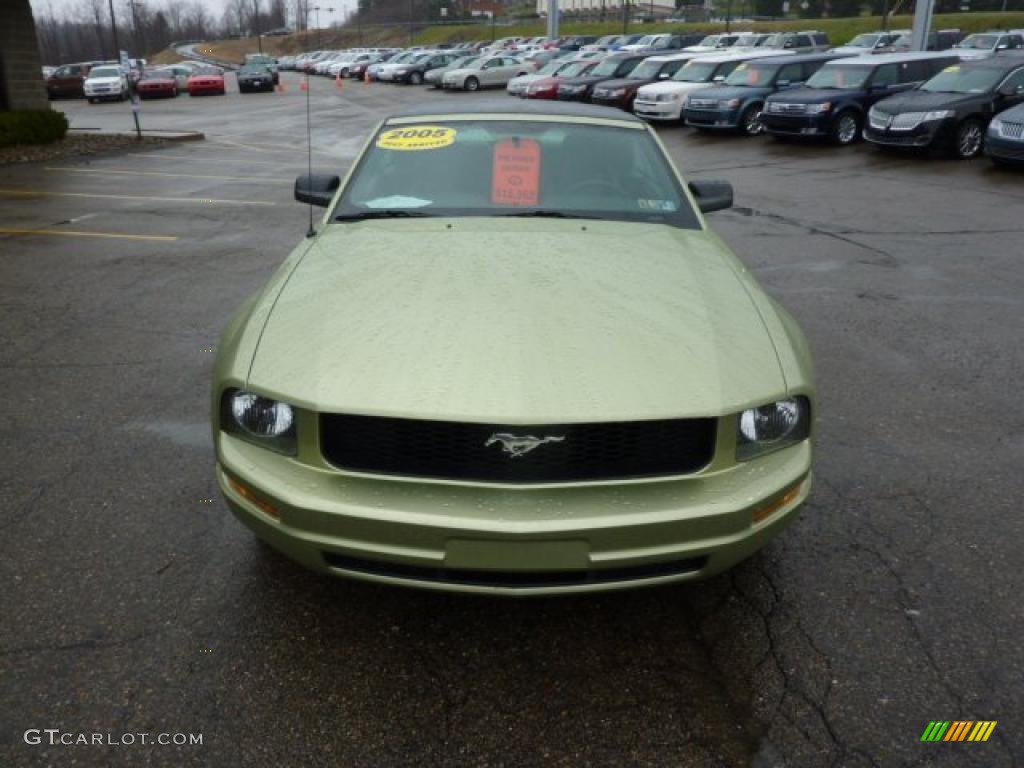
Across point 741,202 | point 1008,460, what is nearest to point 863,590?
point 1008,460

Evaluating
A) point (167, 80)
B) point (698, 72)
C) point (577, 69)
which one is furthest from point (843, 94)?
point (167, 80)

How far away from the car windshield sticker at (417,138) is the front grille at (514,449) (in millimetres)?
2087

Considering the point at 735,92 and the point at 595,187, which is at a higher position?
the point at 595,187

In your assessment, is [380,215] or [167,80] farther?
[167,80]

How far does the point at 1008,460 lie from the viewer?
3.92m

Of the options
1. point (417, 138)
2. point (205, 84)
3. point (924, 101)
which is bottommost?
point (205, 84)

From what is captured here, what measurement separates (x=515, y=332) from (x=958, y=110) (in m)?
14.5

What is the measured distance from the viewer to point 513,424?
2240mm

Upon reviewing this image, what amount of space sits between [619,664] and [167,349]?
4.09 metres

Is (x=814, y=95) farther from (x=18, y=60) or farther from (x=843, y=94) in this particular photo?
(x=18, y=60)

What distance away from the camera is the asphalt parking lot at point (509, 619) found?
231 centimetres

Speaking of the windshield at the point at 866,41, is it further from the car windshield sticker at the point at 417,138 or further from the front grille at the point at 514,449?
the front grille at the point at 514,449

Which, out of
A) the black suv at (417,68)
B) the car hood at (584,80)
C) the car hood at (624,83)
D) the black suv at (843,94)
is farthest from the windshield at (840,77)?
the black suv at (417,68)

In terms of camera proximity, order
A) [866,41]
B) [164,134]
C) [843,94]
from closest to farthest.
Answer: [843,94] → [164,134] → [866,41]
